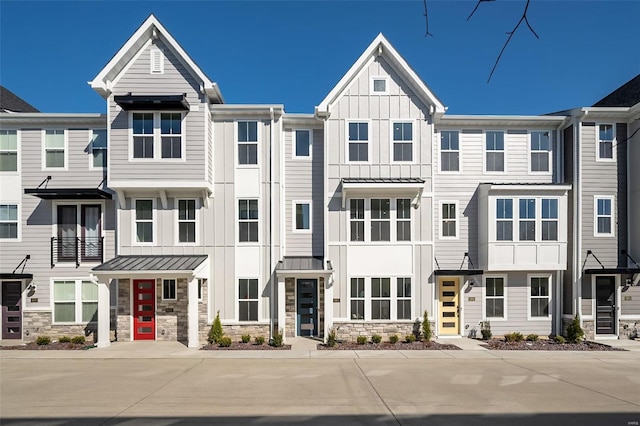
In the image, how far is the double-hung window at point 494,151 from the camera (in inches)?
661

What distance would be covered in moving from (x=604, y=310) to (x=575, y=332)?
82.5 inches

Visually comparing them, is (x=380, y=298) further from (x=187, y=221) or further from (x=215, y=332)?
(x=187, y=221)

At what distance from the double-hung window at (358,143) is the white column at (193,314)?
7.58 meters

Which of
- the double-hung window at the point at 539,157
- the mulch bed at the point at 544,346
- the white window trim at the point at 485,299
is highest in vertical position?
the double-hung window at the point at 539,157

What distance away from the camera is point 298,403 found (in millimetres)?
8328

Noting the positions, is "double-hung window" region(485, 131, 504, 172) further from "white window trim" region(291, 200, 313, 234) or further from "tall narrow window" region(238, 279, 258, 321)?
"tall narrow window" region(238, 279, 258, 321)

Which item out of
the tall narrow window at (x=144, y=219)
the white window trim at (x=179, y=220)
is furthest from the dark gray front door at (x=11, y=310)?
the white window trim at (x=179, y=220)

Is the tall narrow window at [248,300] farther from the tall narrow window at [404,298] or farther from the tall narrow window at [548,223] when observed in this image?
the tall narrow window at [548,223]

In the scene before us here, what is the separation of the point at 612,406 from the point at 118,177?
16.0m

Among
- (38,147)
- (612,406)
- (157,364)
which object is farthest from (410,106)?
(38,147)

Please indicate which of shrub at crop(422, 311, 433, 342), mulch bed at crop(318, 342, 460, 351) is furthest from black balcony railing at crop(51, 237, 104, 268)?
shrub at crop(422, 311, 433, 342)

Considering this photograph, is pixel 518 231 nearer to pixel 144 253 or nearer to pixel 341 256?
pixel 341 256

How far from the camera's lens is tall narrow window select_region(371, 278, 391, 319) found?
51.4 ft

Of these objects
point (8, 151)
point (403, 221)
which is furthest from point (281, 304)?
point (8, 151)
